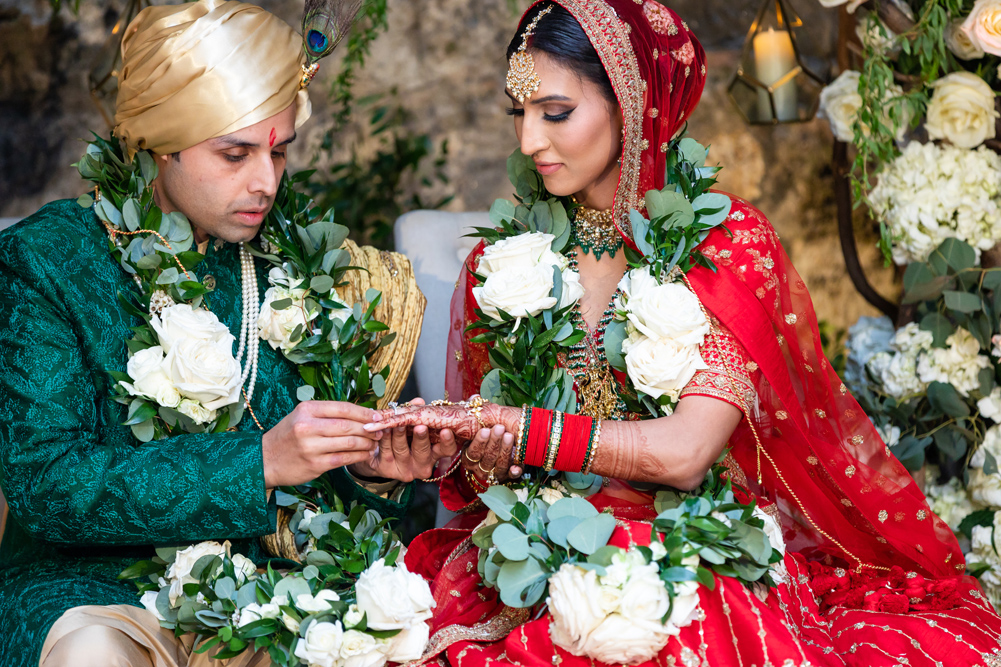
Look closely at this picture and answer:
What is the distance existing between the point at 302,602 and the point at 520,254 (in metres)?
0.93

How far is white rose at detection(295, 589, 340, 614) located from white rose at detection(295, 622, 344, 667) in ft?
0.15

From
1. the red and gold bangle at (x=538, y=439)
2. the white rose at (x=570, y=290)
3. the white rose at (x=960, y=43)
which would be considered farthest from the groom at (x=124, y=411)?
the white rose at (x=960, y=43)

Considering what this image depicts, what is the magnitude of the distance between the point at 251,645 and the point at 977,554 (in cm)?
216

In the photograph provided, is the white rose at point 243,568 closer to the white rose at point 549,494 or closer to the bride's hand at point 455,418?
the bride's hand at point 455,418

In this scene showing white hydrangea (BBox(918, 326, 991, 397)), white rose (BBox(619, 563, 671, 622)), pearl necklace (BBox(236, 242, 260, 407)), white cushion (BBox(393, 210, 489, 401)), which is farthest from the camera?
white cushion (BBox(393, 210, 489, 401))

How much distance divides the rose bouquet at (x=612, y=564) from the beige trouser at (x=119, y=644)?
1.98 ft

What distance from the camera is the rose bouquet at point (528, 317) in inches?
86.9

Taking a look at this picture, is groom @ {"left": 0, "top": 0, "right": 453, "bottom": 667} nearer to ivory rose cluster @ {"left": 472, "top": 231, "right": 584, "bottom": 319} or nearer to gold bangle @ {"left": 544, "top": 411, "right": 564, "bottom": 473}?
gold bangle @ {"left": 544, "top": 411, "right": 564, "bottom": 473}

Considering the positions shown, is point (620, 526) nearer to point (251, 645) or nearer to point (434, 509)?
point (251, 645)

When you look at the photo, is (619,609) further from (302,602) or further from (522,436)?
(302,602)

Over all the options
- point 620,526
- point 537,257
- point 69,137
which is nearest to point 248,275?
point 537,257

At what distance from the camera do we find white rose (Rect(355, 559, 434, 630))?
1.84 m

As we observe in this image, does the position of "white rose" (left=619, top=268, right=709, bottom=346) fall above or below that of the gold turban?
below

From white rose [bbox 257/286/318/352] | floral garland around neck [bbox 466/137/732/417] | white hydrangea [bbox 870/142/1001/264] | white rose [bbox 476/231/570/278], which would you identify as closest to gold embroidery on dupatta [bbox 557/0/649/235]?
floral garland around neck [bbox 466/137/732/417]
